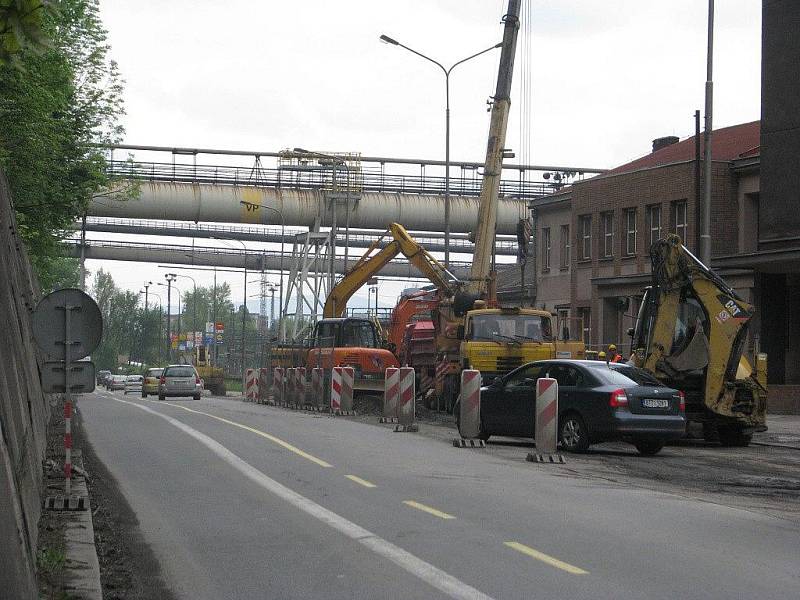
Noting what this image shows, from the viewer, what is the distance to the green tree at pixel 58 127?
87.5 feet

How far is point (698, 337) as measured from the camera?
27.2 metres

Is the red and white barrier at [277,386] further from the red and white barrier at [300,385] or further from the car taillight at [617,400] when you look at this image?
the car taillight at [617,400]

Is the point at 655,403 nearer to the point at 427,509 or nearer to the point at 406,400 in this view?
the point at 406,400

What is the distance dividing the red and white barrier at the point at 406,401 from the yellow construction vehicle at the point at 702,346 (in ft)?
14.9

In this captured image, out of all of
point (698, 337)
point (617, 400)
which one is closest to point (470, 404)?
point (617, 400)

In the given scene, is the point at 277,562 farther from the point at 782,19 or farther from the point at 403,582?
the point at 782,19

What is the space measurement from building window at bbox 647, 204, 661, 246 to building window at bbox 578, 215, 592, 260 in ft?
14.4

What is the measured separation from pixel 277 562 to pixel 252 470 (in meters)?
7.84

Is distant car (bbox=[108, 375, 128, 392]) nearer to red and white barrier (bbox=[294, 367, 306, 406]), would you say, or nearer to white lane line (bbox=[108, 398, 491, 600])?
red and white barrier (bbox=[294, 367, 306, 406])

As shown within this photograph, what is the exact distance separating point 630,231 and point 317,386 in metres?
16.9

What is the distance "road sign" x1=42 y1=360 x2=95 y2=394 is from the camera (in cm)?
1433

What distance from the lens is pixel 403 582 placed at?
29.8ft

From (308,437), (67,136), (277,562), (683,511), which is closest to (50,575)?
(277,562)

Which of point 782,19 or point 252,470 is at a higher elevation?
point 782,19
